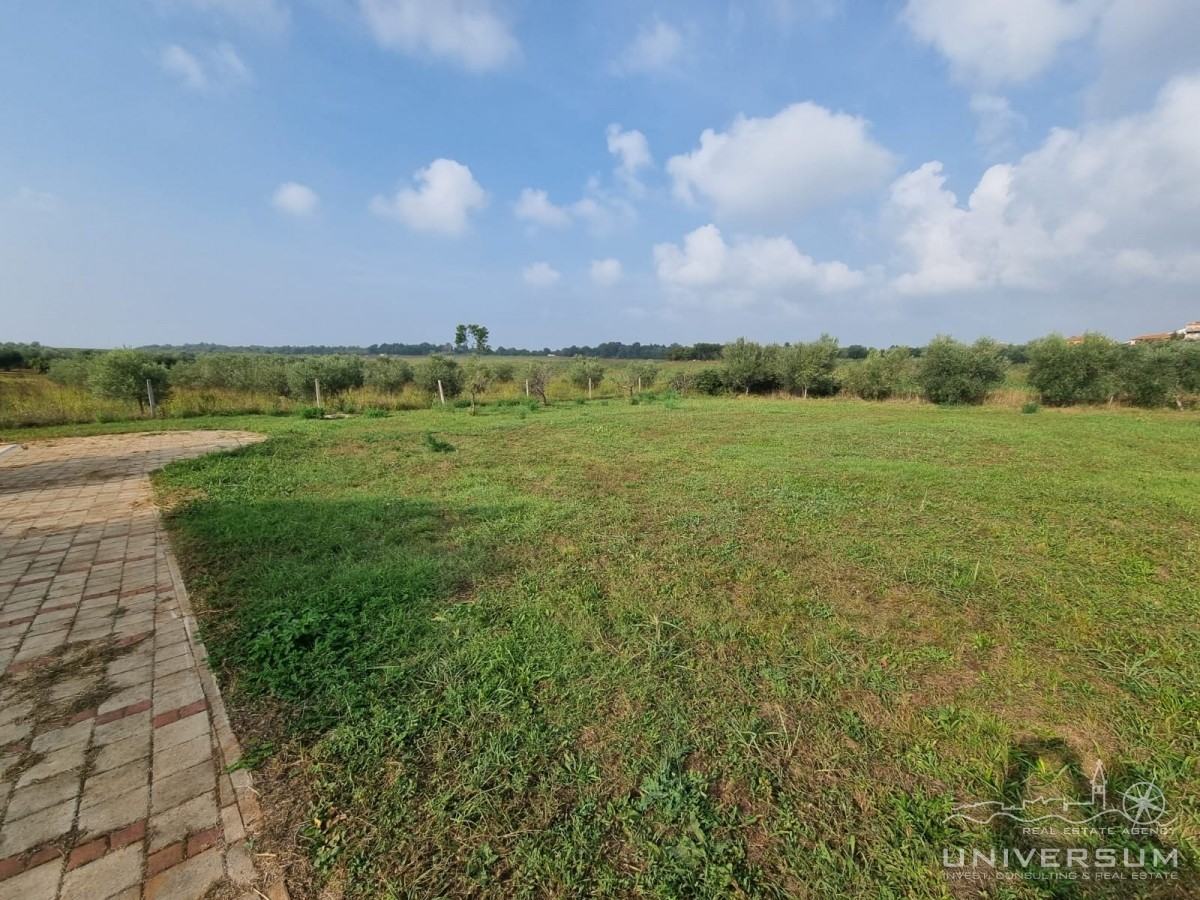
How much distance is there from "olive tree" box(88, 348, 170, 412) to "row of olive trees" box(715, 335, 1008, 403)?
22.3 m

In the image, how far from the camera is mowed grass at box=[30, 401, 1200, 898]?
1.43 meters

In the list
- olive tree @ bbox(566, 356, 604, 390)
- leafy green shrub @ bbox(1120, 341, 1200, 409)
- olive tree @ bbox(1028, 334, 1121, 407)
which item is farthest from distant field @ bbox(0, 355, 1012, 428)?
leafy green shrub @ bbox(1120, 341, 1200, 409)

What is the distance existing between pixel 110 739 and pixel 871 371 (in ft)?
82.8

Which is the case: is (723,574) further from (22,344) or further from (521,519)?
(22,344)

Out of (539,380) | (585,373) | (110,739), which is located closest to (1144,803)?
(110,739)

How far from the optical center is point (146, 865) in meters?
1.35

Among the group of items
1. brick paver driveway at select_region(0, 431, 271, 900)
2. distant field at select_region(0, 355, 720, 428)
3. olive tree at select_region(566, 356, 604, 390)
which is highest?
olive tree at select_region(566, 356, 604, 390)

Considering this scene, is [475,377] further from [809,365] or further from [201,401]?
[809,365]

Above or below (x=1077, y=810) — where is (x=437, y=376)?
above

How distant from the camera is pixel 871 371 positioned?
70.9 feet

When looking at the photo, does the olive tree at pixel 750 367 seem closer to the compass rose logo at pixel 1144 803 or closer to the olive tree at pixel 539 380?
the olive tree at pixel 539 380

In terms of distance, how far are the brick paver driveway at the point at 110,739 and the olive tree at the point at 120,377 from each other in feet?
43.3

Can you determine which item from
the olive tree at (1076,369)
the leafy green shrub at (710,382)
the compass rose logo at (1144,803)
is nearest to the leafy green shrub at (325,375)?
the leafy green shrub at (710,382)

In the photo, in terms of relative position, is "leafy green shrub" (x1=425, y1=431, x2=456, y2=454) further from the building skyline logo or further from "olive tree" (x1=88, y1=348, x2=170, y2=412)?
"olive tree" (x1=88, y1=348, x2=170, y2=412)
